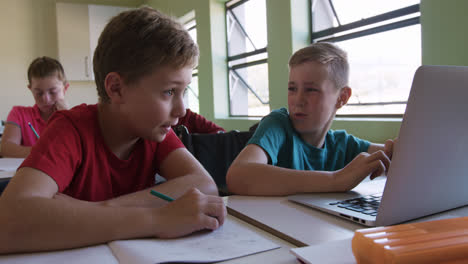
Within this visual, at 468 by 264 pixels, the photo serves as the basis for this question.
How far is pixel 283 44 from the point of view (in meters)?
3.20

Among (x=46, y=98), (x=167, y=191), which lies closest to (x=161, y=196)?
(x=167, y=191)

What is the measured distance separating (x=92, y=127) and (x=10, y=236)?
0.44 meters

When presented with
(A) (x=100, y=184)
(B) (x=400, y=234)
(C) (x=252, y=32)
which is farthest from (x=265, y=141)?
(C) (x=252, y=32)

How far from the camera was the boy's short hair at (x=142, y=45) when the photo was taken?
930 mm

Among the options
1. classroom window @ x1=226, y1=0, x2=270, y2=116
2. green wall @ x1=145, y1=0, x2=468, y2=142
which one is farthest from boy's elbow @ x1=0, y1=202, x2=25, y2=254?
classroom window @ x1=226, y1=0, x2=270, y2=116

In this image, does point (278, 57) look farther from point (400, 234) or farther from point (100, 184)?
point (400, 234)

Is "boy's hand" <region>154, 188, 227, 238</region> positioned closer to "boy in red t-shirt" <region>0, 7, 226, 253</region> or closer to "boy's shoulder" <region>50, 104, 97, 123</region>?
"boy in red t-shirt" <region>0, 7, 226, 253</region>

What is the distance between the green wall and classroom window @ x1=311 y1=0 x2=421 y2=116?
219 millimetres

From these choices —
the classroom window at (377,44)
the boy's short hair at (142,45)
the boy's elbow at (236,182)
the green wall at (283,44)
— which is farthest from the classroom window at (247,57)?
the boy's short hair at (142,45)

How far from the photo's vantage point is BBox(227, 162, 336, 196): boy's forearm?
3.26 feet

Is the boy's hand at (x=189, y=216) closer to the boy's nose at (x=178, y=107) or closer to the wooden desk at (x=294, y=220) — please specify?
the wooden desk at (x=294, y=220)

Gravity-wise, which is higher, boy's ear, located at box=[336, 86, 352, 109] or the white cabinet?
the white cabinet

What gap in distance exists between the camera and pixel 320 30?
3121 mm

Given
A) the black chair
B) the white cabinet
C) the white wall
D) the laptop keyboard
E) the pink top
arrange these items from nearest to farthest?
the laptop keyboard
the black chair
the pink top
the white wall
the white cabinet
